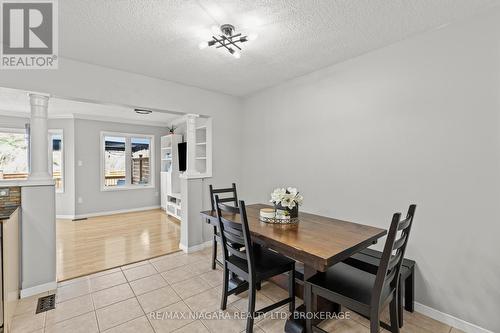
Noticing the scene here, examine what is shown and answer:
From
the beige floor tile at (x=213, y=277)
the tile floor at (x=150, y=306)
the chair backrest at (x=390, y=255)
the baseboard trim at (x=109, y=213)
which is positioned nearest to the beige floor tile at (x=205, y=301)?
the tile floor at (x=150, y=306)

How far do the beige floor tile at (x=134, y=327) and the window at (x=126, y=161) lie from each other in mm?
4664

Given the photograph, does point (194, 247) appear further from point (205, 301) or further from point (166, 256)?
point (205, 301)

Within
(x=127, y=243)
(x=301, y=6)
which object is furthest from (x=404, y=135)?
(x=127, y=243)

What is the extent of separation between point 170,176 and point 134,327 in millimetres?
4219

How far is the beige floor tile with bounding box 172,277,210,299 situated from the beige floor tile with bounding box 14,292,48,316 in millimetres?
1246

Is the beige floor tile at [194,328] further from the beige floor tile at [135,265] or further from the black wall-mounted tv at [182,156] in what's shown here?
the black wall-mounted tv at [182,156]

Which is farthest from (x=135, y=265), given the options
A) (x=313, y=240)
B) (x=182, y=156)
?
(x=182, y=156)

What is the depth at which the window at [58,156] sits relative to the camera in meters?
5.36

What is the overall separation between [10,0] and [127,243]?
3.24 meters

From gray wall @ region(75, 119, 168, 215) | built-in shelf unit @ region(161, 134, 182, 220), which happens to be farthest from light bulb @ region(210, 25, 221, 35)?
gray wall @ region(75, 119, 168, 215)

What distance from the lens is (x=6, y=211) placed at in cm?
201

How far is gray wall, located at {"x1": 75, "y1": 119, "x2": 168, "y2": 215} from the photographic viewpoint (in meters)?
5.44

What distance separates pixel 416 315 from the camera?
2.05m

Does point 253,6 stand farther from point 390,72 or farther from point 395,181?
point 395,181
